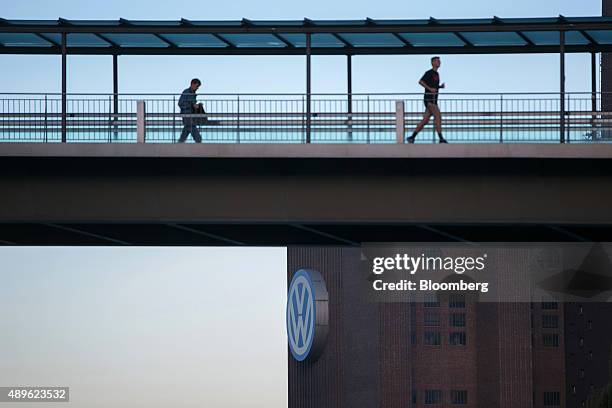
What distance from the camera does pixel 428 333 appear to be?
10662 centimetres

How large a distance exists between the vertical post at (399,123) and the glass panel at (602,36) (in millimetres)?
6291

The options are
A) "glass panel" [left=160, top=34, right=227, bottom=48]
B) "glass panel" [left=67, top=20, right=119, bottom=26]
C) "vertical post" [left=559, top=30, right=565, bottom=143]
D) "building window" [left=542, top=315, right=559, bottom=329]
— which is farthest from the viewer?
"building window" [left=542, top=315, right=559, bottom=329]

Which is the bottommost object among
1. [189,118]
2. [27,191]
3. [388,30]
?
[27,191]

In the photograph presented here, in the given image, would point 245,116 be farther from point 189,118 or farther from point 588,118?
point 588,118

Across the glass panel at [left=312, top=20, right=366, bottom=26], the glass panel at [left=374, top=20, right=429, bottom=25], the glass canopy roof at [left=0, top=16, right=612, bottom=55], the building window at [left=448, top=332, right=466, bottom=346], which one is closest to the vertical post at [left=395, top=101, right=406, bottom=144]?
the glass panel at [left=374, top=20, right=429, bottom=25]

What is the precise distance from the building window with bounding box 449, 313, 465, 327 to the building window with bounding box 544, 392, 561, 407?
29.8 feet

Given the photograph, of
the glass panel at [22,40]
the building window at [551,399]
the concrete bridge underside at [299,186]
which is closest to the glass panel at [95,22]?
the glass panel at [22,40]

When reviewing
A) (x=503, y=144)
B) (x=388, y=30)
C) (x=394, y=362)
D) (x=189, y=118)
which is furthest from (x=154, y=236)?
(x=394, y=362)

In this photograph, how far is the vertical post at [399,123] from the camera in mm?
25438

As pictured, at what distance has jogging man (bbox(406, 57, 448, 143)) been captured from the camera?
25594mm

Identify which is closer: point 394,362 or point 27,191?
point 27,191

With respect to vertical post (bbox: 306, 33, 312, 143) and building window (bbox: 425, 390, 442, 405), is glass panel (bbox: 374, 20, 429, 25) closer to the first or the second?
vertical post (bbox: 306, 33, 312, 143)

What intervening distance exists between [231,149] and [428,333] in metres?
83.5

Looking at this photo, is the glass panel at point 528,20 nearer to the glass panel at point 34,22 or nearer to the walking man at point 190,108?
the walking man at point 190,108
